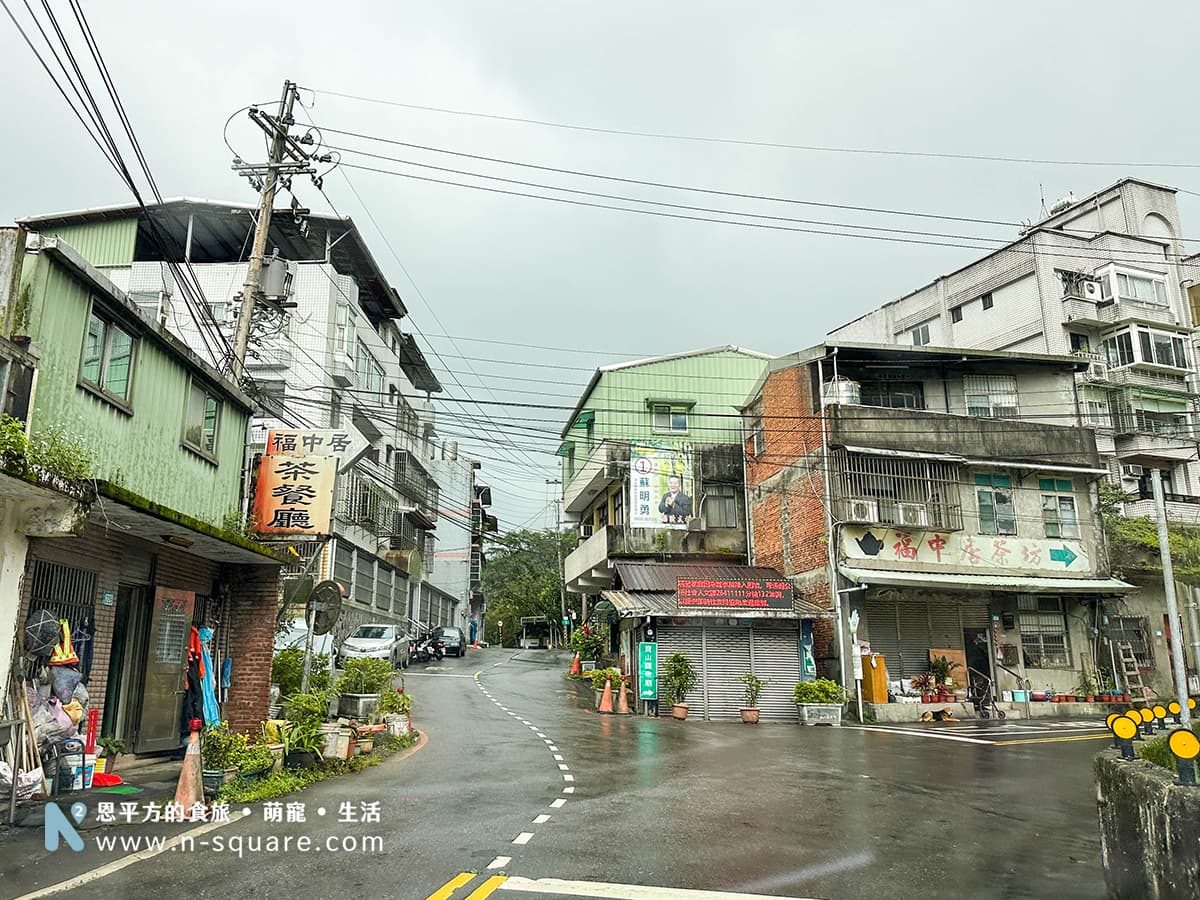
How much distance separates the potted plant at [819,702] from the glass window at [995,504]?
299 inches

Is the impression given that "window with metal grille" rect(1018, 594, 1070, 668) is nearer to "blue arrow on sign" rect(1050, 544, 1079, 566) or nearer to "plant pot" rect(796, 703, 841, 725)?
"blue arrow on sign" rect(1050, 544, 1079, 566)

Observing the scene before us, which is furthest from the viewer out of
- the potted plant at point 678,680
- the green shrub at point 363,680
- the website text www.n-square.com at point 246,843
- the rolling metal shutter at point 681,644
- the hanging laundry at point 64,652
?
the rolling metal shutter at point 681,644

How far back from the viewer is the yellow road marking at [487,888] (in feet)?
20.0

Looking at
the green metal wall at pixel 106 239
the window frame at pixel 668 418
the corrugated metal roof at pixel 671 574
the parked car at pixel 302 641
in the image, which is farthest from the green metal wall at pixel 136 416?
the green metal wall at pixel 106 239

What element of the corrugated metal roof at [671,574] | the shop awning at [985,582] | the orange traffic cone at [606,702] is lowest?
the orange traffic cone at [606,702]

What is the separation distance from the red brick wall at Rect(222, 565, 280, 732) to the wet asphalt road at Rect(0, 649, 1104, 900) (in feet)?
7.89

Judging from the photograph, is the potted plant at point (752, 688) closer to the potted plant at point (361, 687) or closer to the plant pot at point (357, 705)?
the potted plant at point (361, 687)

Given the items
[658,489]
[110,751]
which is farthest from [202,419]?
[658,489]

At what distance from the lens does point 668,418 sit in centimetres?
3412

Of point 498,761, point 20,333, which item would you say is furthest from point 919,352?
point 20,333

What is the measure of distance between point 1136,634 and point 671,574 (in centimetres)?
1558

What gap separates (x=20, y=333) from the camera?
895 cm

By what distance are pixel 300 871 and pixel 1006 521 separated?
24.9 meters

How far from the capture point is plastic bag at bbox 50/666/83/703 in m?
9.78
